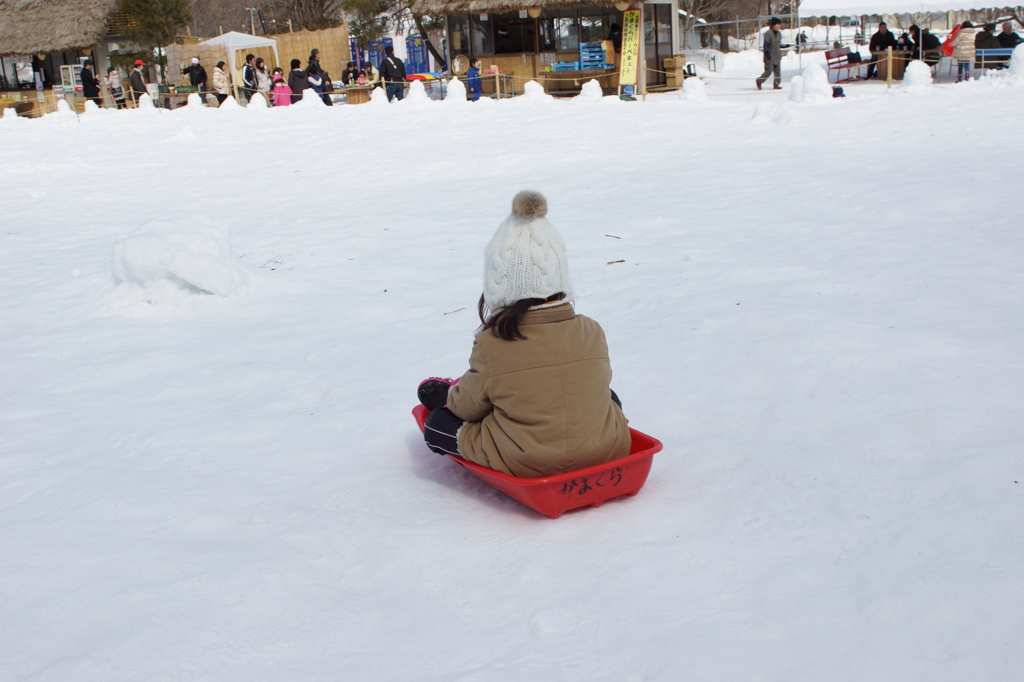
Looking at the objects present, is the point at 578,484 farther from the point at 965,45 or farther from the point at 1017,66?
the point at 965,45

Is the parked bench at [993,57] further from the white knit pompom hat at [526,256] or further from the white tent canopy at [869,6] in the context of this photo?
the white knit pompom hat at [526,256]

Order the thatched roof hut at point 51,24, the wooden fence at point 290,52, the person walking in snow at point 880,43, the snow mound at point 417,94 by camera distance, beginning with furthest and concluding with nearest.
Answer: the thatched roof hut at point 51,24, the wooden fence at point 290,52, the person walking in snow at point 880,43, the snow mound at point 417,94

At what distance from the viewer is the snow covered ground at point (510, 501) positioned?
7.36 feet

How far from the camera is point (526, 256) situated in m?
2.70

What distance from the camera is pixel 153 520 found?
2955 mm

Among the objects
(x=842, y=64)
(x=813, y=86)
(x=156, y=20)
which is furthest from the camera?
(x=156, y=20)

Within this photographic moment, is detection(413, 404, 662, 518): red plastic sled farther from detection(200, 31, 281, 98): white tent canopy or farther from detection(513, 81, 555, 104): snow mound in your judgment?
detection(200, 31, 281, 98): white tent canopy

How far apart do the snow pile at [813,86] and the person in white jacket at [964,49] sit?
14.2 ft

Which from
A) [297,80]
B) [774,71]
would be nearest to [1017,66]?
[774,71]

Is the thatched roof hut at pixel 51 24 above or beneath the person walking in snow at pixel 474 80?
above

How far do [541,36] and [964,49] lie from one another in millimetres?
8898

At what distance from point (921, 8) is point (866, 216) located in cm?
1255

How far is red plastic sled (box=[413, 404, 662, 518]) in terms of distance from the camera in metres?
2.75

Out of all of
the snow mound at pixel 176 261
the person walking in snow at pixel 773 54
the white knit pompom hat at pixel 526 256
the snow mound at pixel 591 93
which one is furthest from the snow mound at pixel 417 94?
the white knit pompom hat at pixel 526 256
